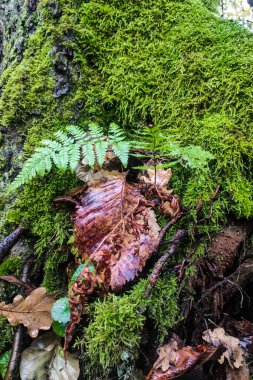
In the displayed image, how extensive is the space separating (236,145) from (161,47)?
98 centimetres

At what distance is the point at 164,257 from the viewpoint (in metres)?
1.84

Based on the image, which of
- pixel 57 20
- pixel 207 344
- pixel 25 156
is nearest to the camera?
pixel 207 344

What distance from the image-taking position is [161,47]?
243cm

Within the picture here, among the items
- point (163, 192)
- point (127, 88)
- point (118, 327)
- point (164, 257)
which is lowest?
point (118, 327)

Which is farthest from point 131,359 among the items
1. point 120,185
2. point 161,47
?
point 161,47

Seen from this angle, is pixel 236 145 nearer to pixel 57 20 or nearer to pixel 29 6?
pixel 57 20

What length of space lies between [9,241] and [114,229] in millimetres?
715

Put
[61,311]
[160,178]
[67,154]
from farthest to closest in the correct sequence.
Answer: [160,178] < [67,154] < [61,311]

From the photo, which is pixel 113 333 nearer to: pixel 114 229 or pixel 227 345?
pixel 114 229

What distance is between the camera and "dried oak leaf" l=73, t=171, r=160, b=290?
1735 mm

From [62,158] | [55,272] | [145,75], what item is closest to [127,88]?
[145,75]

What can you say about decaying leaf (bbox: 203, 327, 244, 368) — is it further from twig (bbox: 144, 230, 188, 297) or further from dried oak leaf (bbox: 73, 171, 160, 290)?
dried oak leaf (bbox: 73, 171, 160, 290)

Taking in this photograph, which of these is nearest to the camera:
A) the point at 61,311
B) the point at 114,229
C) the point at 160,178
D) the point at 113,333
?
the point at 113,333

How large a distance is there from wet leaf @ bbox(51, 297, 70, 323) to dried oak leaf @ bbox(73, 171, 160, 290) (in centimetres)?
27
